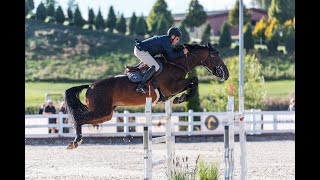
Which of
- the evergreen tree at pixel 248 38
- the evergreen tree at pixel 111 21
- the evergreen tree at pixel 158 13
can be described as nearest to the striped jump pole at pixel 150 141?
the evergreen tree at pixel 248 38

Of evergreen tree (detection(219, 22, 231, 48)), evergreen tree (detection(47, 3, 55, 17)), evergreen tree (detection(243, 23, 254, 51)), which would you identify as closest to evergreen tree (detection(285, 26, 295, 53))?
evergreen tree (detection(243, 23, 254, 51))

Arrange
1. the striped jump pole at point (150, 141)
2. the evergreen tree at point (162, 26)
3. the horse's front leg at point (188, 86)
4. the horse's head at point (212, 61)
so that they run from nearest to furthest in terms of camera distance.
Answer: the striped jump pole at point (150, 141) < the horse's front leg at point (188, 86) < the horse's head at point (212, 61) < the evergreen tree at point (162, 26)

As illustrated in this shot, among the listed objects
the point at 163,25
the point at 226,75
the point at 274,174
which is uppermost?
the point at 163,25

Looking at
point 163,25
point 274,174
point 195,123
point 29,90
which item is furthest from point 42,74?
point 274,174

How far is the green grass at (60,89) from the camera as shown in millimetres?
41375

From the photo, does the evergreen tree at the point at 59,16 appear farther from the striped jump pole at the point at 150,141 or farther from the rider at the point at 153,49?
the rider at the point at 153,49

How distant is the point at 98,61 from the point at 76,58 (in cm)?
229

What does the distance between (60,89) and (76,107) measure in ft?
114

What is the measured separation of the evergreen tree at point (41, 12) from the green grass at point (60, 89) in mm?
5872

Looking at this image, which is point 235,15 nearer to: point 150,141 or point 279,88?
point 279,88

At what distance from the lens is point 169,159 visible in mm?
9578

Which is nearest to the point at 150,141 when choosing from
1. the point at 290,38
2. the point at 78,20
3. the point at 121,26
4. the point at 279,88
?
the point at 279,88
